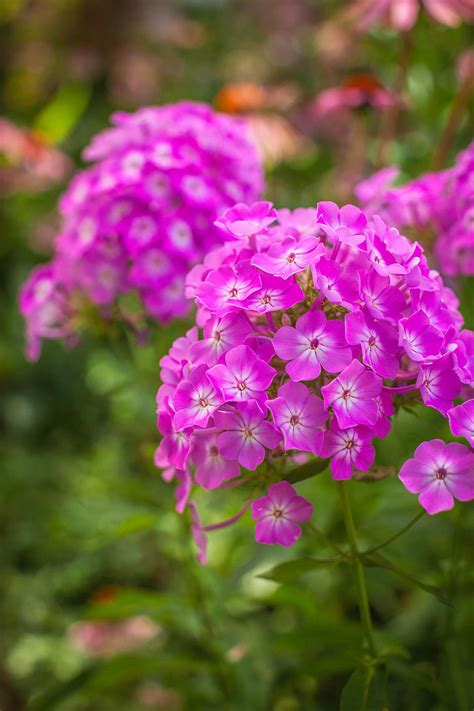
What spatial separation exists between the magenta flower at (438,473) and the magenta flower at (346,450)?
0.03 m

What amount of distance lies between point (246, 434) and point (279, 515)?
0.08m

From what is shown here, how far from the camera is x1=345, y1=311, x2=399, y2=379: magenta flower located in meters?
0.60

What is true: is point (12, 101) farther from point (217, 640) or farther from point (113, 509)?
point (217, 640)

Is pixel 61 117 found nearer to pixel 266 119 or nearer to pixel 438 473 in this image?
pixel 266 119

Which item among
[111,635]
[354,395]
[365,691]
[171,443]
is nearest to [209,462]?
[171,443]

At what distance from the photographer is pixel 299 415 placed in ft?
1.96

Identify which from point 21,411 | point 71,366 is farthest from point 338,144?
point 21,411

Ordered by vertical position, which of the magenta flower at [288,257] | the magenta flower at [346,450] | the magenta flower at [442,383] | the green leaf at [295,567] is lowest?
the green leaf at [295,567]

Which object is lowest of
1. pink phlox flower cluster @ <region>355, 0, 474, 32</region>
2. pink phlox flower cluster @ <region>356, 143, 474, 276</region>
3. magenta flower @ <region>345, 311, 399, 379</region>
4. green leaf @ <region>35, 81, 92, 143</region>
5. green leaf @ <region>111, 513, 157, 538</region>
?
green leaf @ <region>111, 513, 157, 538</region>

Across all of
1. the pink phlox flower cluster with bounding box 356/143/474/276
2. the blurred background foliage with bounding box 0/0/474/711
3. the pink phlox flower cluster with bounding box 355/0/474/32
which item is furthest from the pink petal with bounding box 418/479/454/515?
the pink phlox flower cluster with bounding box 355/0/474/32

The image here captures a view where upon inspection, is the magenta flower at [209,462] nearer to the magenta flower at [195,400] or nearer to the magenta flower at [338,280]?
the magenta flower at [195,400]

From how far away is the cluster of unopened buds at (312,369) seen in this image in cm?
60

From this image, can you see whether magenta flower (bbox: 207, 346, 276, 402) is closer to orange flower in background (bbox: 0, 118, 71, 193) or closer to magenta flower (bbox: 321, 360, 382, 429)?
magenta flower (bbox: 321, 360, 382, 429)

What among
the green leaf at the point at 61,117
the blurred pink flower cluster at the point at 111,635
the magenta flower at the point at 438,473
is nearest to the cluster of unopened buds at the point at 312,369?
the magenta flower at the point at 438,473
